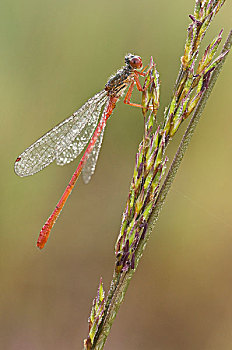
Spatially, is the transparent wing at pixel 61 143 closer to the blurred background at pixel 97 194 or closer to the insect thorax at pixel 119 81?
the insect thorax at pixel 119 81

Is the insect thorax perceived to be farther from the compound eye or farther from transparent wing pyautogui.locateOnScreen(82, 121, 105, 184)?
transparent wing pyautogui.locateOnScreen(82, 121, 105, 184)

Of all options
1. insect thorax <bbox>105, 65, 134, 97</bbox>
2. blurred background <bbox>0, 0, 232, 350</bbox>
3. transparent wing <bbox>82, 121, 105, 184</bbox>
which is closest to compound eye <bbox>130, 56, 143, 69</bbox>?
insect thorax <bbox>105, 65, 134, 97</bbox>

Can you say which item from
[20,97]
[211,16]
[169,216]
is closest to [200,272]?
[169,216]

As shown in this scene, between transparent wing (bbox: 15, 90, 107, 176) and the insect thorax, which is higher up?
the insect thorax

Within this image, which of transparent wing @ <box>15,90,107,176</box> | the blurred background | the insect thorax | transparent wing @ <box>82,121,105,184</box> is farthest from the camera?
the blurred background

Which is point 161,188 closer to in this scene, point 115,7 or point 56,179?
point 56,179

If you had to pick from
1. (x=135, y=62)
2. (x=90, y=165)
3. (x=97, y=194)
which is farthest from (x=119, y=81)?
(x=97, y=194)

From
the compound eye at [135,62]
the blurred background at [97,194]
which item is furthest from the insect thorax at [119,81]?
the blurred background at [97,194]
